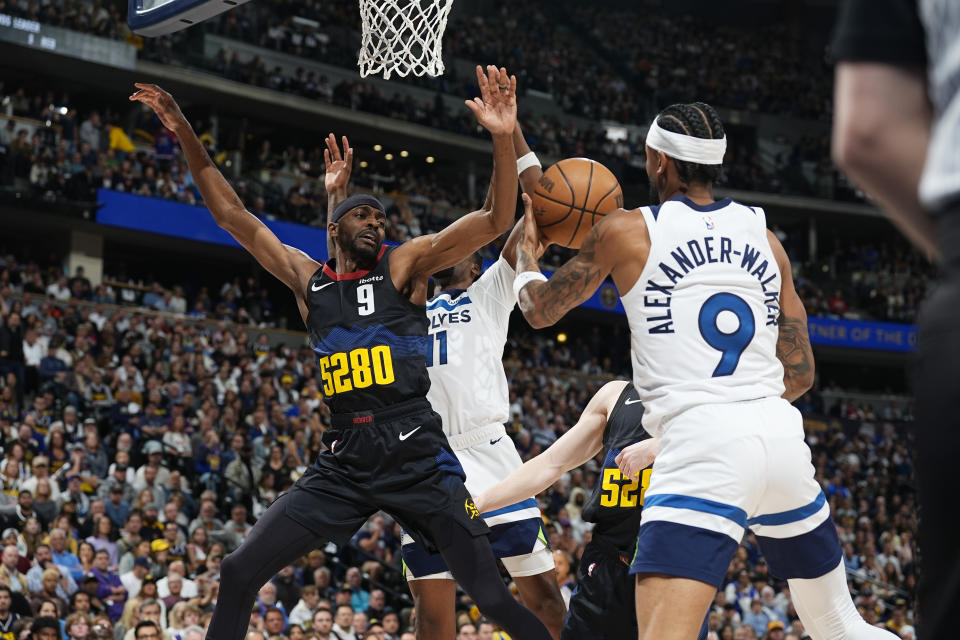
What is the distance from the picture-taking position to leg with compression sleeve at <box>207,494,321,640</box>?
14.3 ft

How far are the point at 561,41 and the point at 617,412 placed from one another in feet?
102

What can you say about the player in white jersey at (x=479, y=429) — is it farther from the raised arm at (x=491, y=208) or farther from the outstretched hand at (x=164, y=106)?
the outstretched hand at (x=164, y=106)

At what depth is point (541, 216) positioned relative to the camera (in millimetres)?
4602

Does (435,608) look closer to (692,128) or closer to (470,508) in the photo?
(470,508)

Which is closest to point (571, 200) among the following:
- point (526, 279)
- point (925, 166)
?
point (526, 279)

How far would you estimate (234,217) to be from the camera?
5176 mm

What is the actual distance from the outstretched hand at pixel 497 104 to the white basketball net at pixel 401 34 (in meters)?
1.62

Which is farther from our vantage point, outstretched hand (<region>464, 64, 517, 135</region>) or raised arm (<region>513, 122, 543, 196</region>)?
raised arm (<region>513, 122, 543, 196</region>)

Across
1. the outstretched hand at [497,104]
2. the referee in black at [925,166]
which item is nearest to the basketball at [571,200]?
the outstretched hand at [497,104]

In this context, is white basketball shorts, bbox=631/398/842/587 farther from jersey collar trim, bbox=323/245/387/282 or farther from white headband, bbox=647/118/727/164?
jersey collar trim, bbox=323/245/387/282

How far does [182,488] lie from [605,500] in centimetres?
885

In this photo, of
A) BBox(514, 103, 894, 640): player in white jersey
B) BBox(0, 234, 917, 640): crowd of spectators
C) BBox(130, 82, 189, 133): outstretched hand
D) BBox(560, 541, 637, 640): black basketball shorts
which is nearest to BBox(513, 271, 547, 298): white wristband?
BBox(514, 103, 894, 640): player in white jersey

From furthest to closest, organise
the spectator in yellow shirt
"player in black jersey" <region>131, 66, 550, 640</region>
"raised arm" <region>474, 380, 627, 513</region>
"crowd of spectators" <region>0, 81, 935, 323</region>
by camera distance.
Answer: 1. the spectator in yellow shirt
2. "crowd of spectators" <region>0, 81, 935, 323</region>
3. "raised arm" <region>474, 380, 627, 513</region>
4. "player in black jersey" <region>131, 66, 550, 640</region>

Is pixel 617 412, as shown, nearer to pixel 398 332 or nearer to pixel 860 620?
pixel 398 332
